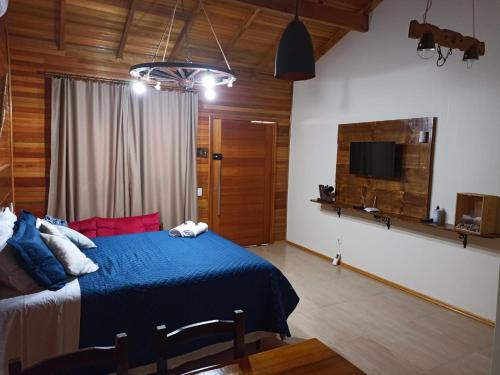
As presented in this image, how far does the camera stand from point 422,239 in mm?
3975

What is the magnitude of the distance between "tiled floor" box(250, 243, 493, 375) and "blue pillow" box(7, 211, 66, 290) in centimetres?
197

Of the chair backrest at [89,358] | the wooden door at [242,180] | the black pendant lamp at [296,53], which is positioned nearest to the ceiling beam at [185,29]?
the wooden door at [242,180]

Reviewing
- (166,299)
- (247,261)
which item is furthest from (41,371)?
(247,261)

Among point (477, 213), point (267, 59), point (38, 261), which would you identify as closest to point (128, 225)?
point (38, 261)

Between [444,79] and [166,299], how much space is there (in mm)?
3455

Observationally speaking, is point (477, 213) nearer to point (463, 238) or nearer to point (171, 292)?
point (463, 238)

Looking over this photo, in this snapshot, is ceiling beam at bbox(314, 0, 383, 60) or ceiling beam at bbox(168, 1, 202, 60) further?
ceiling beam at bbox(314, 0, 383, 60)

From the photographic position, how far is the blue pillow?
2.29 metres

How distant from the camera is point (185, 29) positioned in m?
4.42

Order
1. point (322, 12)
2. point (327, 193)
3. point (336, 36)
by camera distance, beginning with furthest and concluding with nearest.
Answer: point (327, 193)
point (336, 36)
point (322, 12)

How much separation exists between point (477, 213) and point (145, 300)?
3151 millimetres

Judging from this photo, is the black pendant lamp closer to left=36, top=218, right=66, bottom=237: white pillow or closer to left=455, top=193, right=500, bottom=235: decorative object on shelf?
left=36, top=218, right=66, bottom=237: white pillow

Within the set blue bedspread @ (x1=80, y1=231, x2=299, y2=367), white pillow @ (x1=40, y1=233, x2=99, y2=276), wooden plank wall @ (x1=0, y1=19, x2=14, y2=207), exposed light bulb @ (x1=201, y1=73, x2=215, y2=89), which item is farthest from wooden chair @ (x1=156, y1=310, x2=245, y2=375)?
wooden plank wall @ (x1=0, y1=19, x2=14, y2=207)

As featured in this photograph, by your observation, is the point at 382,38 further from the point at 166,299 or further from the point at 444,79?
the point at 166,299
